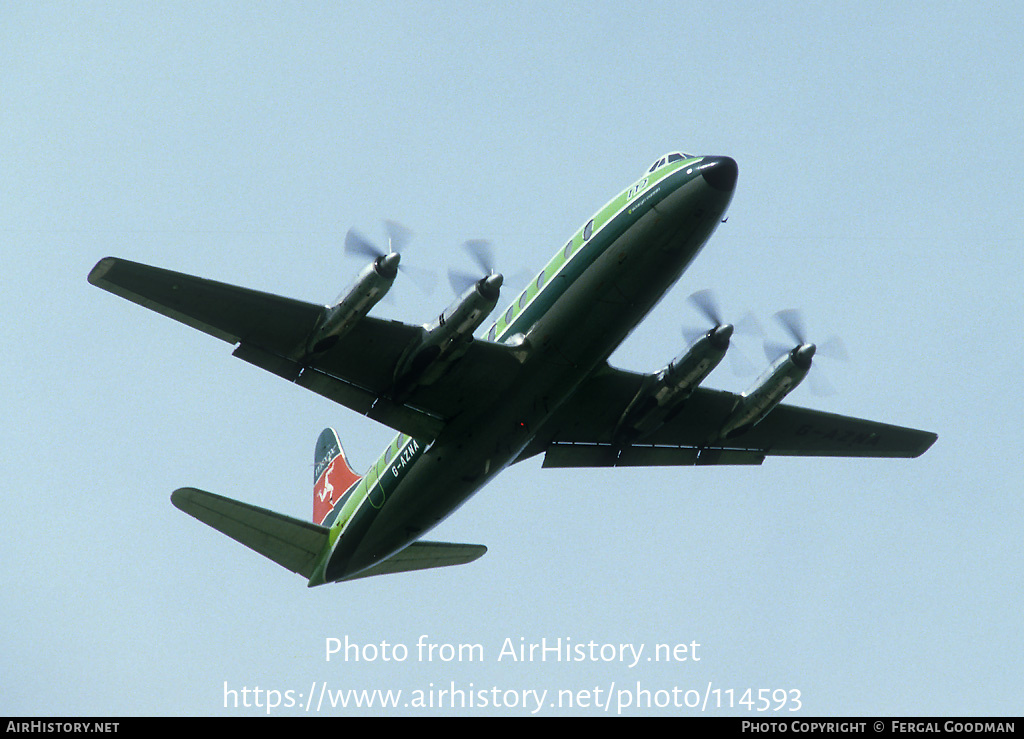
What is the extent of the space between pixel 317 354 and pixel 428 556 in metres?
9.89

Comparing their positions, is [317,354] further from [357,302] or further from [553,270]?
[553,270]

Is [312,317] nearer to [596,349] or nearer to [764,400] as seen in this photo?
[596,349]

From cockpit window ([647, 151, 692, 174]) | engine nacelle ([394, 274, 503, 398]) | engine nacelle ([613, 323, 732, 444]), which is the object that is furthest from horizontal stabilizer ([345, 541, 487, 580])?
cockpit window ([647, 151, 692, 174])

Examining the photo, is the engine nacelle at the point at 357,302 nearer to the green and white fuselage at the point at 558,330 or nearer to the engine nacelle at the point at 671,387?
the green and white fuselage at the point at 558,330

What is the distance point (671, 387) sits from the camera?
29344 mm

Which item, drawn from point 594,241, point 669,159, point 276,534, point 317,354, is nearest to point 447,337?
point 317,354

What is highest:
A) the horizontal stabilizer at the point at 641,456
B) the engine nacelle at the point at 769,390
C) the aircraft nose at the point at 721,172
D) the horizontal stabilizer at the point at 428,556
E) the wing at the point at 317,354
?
the aircraft nose at the point at 721,172

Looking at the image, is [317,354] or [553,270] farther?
[553,270]

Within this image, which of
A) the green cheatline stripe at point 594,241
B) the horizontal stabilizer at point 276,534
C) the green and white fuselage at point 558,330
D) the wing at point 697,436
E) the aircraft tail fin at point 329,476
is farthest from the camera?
the aircraft tail fin at point 329,476

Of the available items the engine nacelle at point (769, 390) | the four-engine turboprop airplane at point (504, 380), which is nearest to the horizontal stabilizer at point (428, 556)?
the four-engine turboprop airplane at point (504, 380)

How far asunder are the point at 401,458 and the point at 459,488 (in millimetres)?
1992

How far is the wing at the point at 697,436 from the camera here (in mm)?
30219

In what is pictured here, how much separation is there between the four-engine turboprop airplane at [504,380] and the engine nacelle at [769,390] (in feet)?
0.16

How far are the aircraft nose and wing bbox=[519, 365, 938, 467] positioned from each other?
6.67 metres
